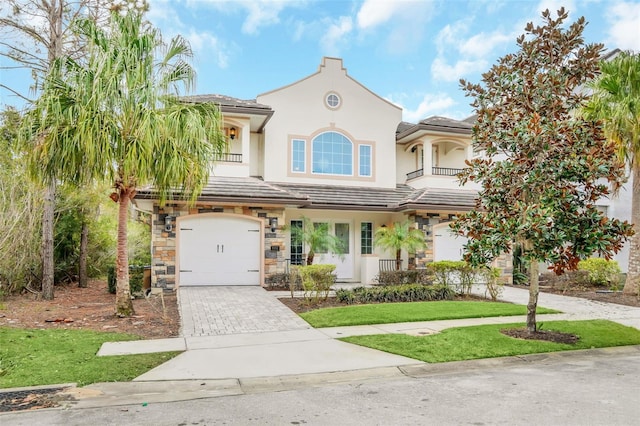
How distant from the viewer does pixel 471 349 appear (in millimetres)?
7316

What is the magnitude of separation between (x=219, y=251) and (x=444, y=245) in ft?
27.9

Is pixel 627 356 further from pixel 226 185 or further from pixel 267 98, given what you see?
pixel 267 98

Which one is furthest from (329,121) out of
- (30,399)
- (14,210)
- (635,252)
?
(30,399)

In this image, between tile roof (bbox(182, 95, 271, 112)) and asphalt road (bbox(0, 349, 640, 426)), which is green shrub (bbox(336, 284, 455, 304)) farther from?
tile roof (bbox(182, 95, 271, 112))

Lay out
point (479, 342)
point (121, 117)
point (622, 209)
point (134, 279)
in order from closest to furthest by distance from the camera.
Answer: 1. point (479, 342)
2. point (121, 117)
3. point (134, 279)
4. point (622, 209)

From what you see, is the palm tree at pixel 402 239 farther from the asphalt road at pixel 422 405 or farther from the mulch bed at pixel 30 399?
the mulch bed at pixel 30 399

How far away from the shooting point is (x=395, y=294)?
12.4m

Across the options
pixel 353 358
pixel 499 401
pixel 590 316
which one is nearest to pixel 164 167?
pixel 353 358

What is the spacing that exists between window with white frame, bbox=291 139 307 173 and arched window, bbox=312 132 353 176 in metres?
0.41

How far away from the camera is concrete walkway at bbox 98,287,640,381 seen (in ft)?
20.8

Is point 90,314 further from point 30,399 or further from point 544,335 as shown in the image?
point 544,335

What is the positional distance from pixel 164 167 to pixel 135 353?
153 inches

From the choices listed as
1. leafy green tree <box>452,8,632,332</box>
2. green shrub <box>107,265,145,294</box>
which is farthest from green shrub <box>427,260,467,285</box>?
green shrub <box>107,265,145,294</box>

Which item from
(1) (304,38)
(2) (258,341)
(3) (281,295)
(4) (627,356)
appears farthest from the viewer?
(1) (304,38)
